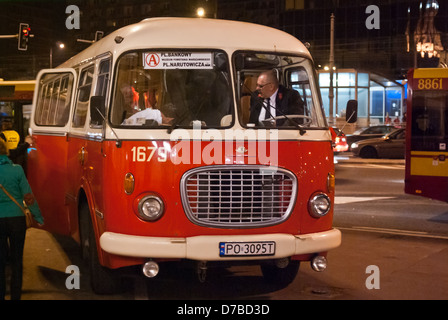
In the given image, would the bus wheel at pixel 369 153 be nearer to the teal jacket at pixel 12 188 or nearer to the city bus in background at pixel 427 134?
the city bus in background at pixel 427 134

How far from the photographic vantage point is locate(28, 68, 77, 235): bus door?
31.4ft

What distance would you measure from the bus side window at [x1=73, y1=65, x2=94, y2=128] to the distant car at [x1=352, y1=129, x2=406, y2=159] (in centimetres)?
2545

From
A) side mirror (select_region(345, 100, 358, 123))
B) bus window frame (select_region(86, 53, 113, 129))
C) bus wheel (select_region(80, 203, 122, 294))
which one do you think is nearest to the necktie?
side mirror (select_region(345, 100, 358, 123))

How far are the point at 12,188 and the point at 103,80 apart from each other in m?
1.52

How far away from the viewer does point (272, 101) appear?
311 inches

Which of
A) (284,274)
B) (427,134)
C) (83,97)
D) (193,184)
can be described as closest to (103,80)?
(83,97)

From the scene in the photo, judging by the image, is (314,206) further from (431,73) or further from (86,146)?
(431,73)

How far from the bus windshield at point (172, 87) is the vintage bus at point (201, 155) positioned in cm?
1

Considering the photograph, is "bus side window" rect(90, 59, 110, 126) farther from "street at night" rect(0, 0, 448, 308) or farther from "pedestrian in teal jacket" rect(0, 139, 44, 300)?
"pedestrian in teal jacket" rect(0, 139, 44, 300)

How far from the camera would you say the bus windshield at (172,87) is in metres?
7.52

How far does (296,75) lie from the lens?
27.0ft

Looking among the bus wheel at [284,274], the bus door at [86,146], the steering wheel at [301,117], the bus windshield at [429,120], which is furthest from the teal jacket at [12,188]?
the bus windshield at [429,120]

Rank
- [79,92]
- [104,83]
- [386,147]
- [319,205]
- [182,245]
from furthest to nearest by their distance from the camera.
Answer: [386,147]
[79,92]
[104,83]
[319,205]
[182,245]
